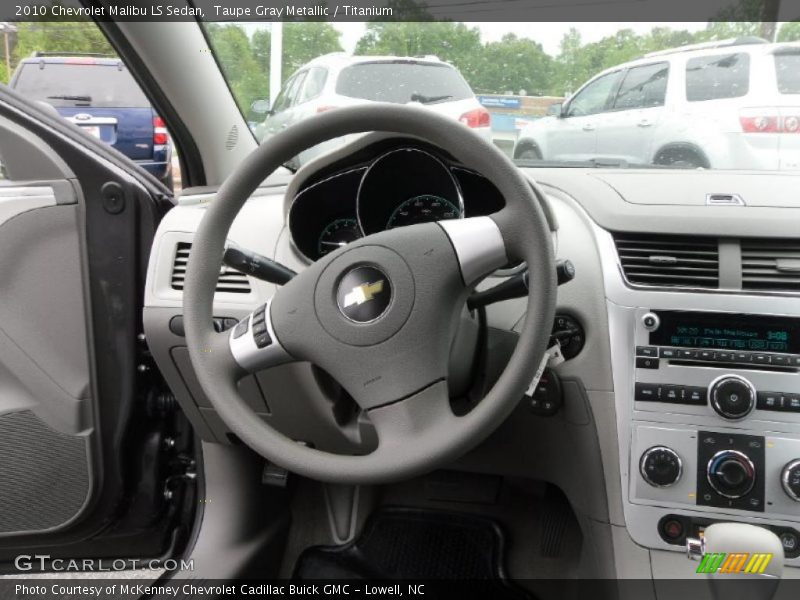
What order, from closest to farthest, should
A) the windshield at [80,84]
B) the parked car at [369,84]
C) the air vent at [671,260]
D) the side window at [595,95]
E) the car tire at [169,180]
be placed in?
the air vent at [671,260] → the parked car at [369,84] → the side window at [595,95] → the car tire at [169,180] → the windshield at [80,84]

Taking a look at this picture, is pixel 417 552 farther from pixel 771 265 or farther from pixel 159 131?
pixel 159 131

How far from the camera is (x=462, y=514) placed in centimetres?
231

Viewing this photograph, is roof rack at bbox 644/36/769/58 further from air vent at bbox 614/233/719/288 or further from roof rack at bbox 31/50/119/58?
roof rack at bbox 31/50/119/58

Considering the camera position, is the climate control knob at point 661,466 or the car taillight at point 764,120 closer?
the climate control knob at point 661,466

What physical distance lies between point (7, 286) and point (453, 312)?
126 cm

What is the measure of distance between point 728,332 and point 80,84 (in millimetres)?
2618

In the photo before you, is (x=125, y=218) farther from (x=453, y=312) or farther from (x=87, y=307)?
(x=453, y=312)

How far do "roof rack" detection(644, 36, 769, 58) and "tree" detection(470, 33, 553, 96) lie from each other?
28 cm

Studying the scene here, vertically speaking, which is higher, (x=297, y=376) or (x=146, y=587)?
(x=297, y=376)

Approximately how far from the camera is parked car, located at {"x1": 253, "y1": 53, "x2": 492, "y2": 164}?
1782 millimetres

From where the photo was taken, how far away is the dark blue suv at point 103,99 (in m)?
2.14

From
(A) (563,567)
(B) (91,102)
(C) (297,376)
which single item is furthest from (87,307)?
(A) (563,567)

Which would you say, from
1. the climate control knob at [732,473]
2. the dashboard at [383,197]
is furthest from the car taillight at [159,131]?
the climate control knob at [732,473]

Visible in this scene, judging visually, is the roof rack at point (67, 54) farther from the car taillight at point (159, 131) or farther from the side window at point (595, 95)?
the side window at point (595, 95)
